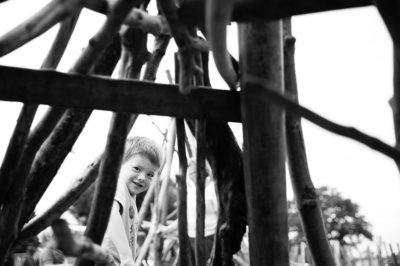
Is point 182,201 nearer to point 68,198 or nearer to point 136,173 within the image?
point 68,198

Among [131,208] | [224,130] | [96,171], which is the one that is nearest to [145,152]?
[131,208]

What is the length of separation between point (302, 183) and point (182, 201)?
11.7 inches

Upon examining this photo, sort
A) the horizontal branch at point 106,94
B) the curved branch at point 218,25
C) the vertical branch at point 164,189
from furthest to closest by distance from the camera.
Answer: the vertical branch at point 164,189 → the horizontal branch at point 106,94 → the curved branch at point 218,25

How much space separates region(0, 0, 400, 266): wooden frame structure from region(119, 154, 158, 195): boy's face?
0.88 meters

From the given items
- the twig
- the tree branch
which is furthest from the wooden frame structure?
the twig

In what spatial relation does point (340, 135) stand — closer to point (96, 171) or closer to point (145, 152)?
point (96, 171)

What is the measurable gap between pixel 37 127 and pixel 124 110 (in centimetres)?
21

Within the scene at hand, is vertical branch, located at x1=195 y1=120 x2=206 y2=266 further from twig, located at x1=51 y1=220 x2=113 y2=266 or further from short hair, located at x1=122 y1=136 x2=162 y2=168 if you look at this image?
short hair, located at x1=122 y1=136 x2=162 y2=168

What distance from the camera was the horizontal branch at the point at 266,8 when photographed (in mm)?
470

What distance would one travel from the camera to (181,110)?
785 mm

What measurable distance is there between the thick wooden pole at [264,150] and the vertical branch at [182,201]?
10.1 inches

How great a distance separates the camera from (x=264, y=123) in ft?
2.60

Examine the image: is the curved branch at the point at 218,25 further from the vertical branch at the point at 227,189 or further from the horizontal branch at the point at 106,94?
the vertical branch at the point at 227,189

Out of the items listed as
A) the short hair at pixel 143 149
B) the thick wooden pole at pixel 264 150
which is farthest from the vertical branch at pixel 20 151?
A: the short hair at pixel 143 149
